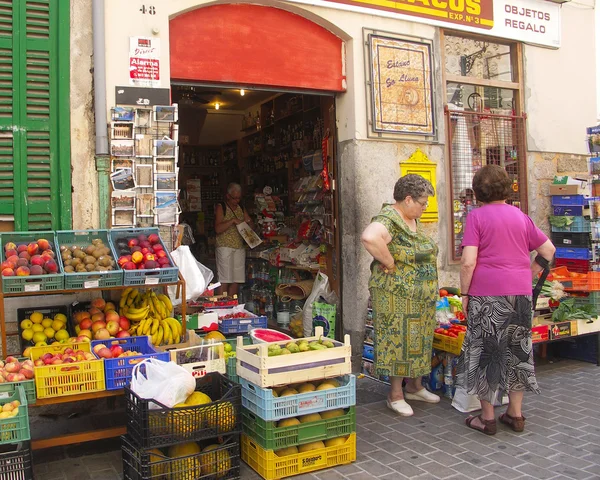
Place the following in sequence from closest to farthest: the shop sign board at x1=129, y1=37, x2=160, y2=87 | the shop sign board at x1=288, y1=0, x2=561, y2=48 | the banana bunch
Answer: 1. the banana bunch
2. the shop sign board at x1=129, y1=37, x2=160, y2=87
3. the shop sign board at x1=288, y1=0, x2=561, y2=48

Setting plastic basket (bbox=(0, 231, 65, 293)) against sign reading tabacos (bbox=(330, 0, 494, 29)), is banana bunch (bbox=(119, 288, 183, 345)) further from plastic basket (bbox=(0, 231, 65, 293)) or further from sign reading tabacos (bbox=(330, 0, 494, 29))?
sign reading tabacos (bbox=(330, 0, 494, 29))

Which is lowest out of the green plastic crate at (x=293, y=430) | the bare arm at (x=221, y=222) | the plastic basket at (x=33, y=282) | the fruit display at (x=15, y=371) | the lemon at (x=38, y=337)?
the green plastic crate at (x=293, y=430)

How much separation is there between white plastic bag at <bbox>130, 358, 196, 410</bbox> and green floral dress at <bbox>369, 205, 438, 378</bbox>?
1969mm

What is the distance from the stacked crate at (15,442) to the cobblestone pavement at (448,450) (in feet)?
2.00

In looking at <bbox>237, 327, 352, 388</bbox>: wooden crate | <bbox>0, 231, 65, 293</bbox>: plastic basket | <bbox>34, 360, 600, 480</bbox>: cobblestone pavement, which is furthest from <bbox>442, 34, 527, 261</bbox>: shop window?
<bbox>0, 231, 65, 293</bbox>: plastic basket

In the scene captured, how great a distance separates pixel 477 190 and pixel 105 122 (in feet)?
10.7

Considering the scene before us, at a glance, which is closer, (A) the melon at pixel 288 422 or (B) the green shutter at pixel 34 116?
(A) the melon at pixel 288 422

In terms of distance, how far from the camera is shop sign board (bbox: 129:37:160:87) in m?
5.59

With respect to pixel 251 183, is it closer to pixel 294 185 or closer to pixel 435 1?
pixel 294 185

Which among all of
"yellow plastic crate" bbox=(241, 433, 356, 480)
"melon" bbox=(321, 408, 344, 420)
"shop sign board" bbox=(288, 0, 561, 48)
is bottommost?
"yellow plastic crate" bbox=(241, 433, 356, 480)

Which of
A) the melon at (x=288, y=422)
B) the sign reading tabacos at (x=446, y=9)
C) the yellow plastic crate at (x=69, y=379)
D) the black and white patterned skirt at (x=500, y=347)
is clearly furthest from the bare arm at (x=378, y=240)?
the sign reading tabacos at (x=446, y=9)

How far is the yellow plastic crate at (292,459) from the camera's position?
4188 millimetres

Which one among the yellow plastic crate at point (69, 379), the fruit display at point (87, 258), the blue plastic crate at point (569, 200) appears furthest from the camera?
the blue plastic crate at point (569, 200)

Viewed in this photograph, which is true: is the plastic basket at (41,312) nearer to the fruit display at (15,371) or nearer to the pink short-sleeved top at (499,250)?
the fruit display at (15,371)
